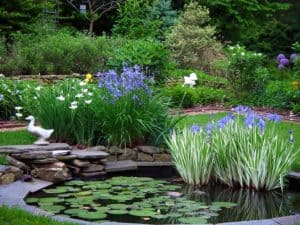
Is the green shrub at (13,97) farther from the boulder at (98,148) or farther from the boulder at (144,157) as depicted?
the boulder at (144,157)

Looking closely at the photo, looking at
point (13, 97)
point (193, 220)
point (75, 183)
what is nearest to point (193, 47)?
point (13, 97)

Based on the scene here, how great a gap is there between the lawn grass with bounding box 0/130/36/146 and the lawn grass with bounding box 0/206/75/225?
2.72m

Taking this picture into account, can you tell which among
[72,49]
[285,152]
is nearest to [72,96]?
[285,152]

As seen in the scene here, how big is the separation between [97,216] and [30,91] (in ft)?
14.8

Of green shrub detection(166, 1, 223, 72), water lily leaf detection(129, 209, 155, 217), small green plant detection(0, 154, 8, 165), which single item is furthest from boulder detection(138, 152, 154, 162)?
green shrub detection(166, 1, 223, 72)

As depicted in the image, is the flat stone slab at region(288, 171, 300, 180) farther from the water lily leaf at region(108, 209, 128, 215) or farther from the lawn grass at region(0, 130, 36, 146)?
the lawn grass at region(0, 130, 36, 146)

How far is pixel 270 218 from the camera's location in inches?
205

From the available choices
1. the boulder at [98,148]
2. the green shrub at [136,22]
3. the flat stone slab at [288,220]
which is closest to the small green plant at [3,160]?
the boulder at [98,148]

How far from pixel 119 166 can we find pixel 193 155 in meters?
1.15

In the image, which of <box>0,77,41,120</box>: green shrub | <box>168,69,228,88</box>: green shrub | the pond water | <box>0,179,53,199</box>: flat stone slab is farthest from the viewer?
Result: <box>168,69,228,88</box>: green shrub

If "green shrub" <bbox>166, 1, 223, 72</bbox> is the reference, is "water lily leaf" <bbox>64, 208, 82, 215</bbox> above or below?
below

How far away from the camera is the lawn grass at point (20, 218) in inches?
174

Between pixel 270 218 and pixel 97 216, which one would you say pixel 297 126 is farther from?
pixel 97 216

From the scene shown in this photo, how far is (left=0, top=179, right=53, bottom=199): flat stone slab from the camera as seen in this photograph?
218 inches
